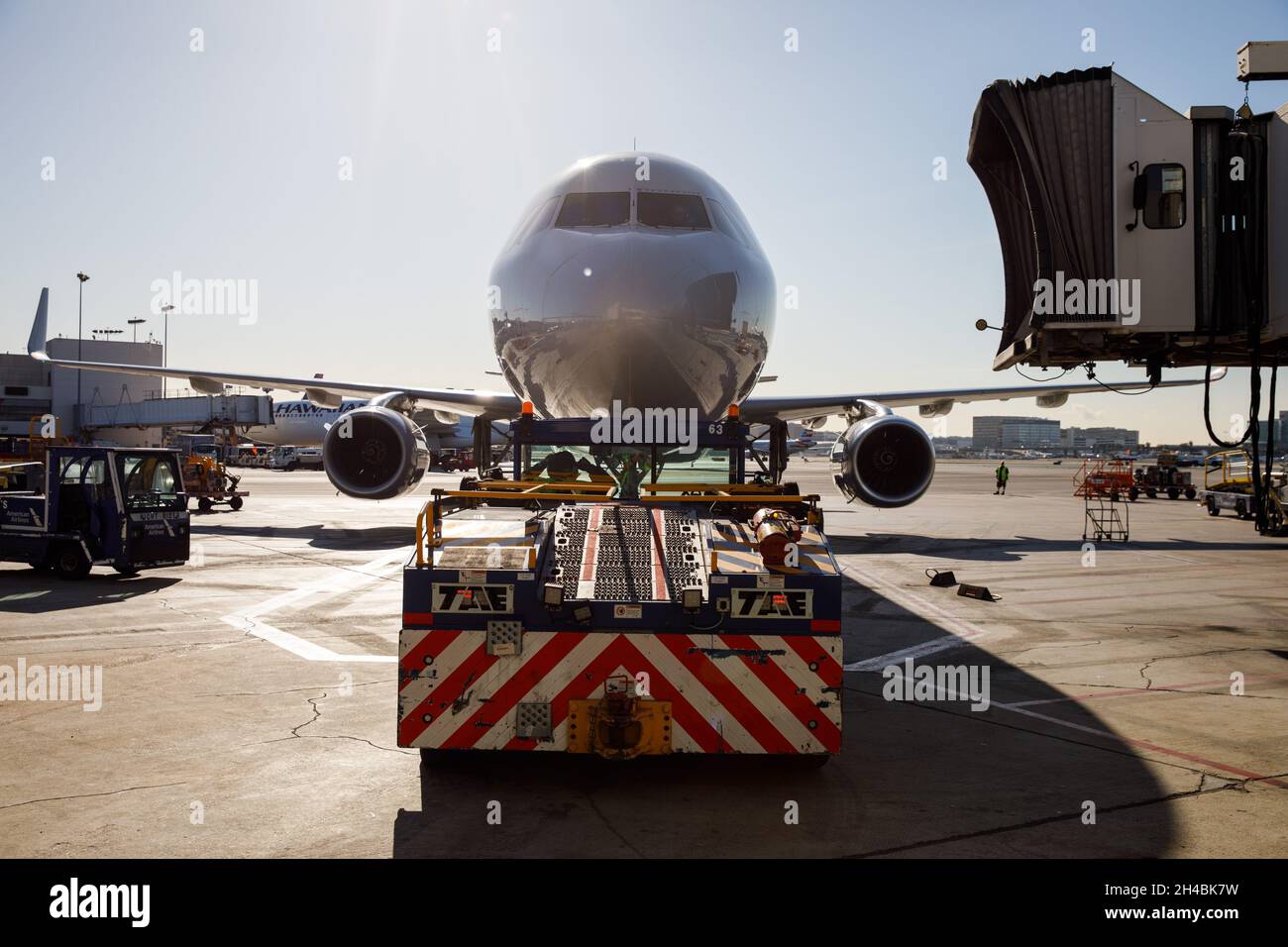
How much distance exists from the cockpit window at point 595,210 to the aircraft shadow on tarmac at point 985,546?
418 inches

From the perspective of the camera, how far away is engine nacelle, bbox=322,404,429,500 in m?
12.8

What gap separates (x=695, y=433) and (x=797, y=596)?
8.26 feet

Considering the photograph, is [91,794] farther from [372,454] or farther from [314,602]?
[372,454]

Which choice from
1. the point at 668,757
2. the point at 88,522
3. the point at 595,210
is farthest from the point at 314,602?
the point at 668,757

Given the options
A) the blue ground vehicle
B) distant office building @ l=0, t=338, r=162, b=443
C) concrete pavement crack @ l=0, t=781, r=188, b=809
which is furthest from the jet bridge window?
distant office building @ l=0, t=338, r=162, b=443

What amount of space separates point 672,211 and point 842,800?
21.8 ft

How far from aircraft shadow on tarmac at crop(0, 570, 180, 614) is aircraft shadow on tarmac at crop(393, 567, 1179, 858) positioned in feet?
28.0

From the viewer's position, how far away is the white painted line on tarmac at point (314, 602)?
30.2ft

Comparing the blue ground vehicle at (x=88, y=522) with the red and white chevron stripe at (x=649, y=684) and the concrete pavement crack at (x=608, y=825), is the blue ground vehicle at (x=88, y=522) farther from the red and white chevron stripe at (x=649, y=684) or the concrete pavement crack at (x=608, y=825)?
the concrete pavement crack at (x=608, y=825)

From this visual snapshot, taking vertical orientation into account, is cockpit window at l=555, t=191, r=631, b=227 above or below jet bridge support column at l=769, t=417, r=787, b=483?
above

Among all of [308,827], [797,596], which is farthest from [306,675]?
[797,596]

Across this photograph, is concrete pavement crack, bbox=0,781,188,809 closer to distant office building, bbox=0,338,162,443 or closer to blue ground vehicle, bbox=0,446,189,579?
blue ground vehicle, bbox=0,446,189,579

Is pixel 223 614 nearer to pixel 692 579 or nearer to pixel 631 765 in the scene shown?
pixel 631 765

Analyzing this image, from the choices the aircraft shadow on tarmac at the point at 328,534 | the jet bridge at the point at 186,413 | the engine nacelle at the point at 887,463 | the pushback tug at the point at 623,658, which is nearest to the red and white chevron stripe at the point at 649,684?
the pushback tug at the point at 623,658
